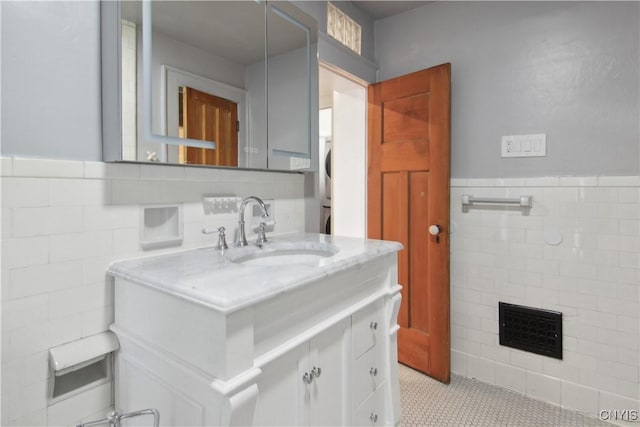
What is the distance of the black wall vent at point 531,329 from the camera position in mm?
1954

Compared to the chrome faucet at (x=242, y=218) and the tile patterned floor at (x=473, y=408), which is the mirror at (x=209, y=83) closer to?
the chrome faucet at (x=242, y=218)

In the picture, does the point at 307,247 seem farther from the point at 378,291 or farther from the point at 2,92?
the point at 2,92

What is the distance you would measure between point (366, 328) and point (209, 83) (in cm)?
109

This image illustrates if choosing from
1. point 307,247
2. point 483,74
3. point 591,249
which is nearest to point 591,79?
point 483,74

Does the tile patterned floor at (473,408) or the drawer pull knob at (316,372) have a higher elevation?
the drawer pull knob at (316,372)

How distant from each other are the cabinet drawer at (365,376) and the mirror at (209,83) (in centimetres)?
87

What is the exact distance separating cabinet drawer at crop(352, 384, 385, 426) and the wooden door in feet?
2.62

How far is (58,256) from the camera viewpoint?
1.03 metres

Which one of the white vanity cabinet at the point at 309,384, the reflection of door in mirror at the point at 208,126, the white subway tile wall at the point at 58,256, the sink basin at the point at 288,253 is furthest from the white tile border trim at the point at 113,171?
the white vanity cabinet at the point at 309,384

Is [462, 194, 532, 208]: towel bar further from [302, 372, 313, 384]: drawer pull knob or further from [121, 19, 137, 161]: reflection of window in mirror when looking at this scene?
[121, 19, 137, 161]: reflection of window in mirror

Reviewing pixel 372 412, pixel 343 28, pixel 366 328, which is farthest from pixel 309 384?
pixel 343 28

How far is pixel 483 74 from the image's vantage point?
84.0 inches

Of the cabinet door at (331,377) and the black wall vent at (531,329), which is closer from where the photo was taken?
the cabinet door at (331,377)

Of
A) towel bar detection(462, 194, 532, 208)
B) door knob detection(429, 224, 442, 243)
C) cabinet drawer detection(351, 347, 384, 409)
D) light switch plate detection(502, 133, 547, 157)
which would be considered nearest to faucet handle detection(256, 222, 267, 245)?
cabinet drawer detection(351, 347, 384, 409)
